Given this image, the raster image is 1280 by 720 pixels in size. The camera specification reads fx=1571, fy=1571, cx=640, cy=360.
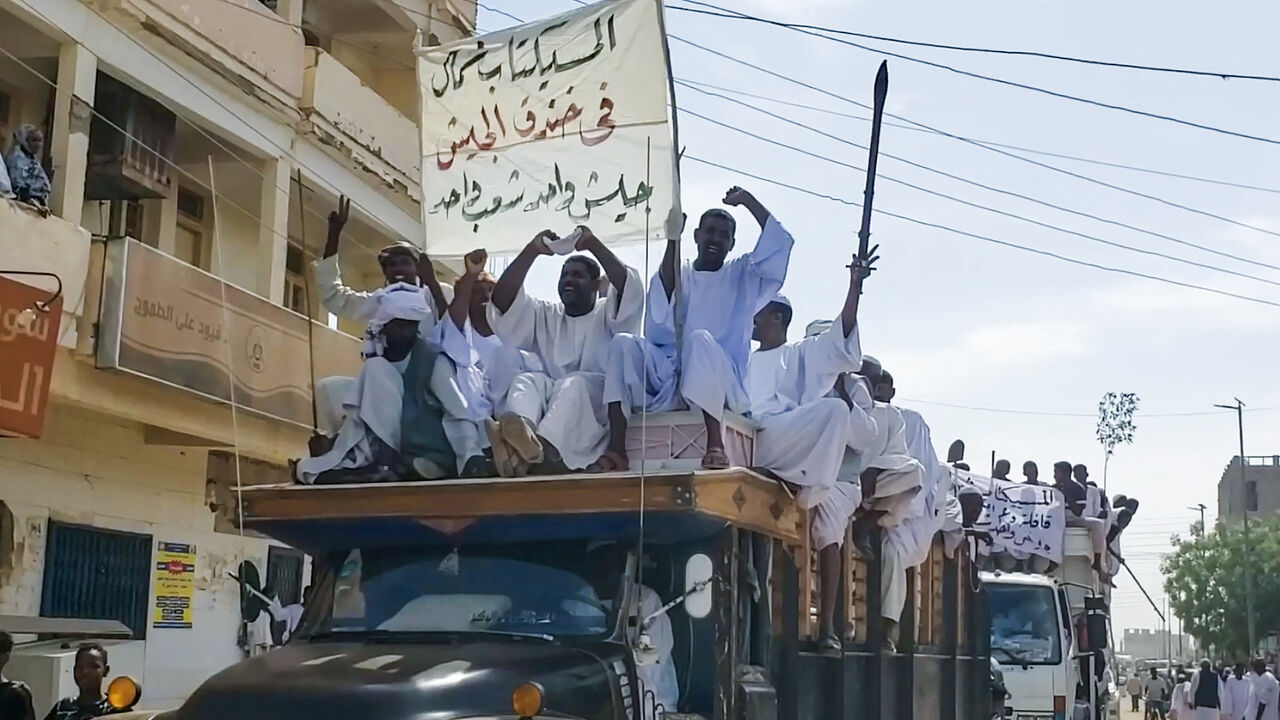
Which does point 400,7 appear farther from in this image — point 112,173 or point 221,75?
point 112,173

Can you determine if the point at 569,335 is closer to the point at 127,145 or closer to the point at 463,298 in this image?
the point at 463,298

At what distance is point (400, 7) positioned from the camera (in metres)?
17.8

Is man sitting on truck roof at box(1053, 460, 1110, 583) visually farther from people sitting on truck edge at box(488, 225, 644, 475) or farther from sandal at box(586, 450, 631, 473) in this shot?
sandal at box(586, 450, 631, 473)

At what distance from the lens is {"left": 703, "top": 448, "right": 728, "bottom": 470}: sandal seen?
5547 mm

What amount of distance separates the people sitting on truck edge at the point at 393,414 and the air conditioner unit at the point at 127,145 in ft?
25.5

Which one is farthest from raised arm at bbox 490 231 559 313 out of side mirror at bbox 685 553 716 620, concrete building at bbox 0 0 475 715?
concrete building at bbox 0 0 475 715

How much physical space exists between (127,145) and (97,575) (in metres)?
3.74

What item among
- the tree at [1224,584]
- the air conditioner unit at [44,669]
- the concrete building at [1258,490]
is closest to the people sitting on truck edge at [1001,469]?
the air conditioner unit at [44,669]

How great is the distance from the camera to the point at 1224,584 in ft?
186

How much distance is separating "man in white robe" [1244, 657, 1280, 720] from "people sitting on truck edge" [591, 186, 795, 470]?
15.8 meters

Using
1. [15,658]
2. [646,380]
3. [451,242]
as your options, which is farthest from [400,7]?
[646,380]

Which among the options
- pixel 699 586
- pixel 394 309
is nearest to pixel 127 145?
pixel 394 309

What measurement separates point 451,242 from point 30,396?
16.7 feet

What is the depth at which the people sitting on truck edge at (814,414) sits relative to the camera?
6020 mm
